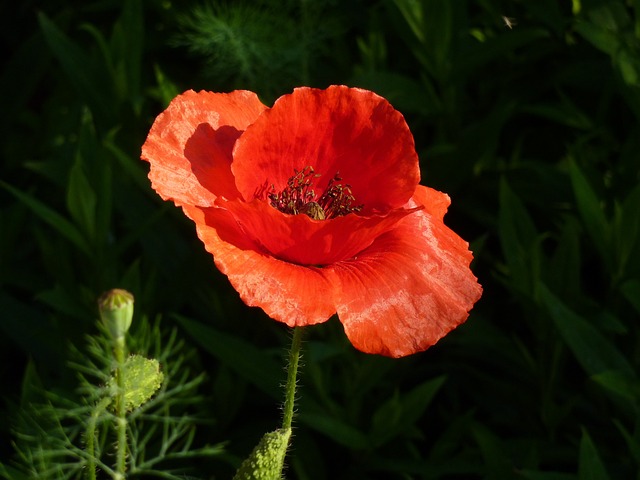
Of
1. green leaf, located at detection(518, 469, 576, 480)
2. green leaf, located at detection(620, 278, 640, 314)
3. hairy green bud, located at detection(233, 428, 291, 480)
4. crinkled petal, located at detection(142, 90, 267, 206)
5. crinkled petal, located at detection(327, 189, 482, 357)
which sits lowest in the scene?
green leaf, located at detection(518, 469, 576, 480)

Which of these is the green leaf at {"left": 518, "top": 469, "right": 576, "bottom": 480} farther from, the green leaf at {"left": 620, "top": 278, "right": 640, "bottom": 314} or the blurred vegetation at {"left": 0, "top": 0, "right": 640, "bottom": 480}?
the green leaf at {"left": 620, "top": 278, "right": 640, "bottom": 314}

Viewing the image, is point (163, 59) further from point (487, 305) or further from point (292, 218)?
point (292, 218)

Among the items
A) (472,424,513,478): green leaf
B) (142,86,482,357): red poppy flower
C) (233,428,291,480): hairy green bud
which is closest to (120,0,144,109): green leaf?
(142,86,482,357): red poppy flower

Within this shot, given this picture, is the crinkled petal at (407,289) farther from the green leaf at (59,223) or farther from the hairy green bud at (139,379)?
the green leaf at (59,223)

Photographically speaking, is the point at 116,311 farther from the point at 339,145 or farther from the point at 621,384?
the point at 621,384

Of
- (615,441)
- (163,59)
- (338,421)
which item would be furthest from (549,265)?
(163,59)

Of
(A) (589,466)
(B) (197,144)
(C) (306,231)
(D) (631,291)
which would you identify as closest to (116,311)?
(C) (306,231)

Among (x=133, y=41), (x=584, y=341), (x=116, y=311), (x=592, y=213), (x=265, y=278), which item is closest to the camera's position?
(x=116, y=311)
